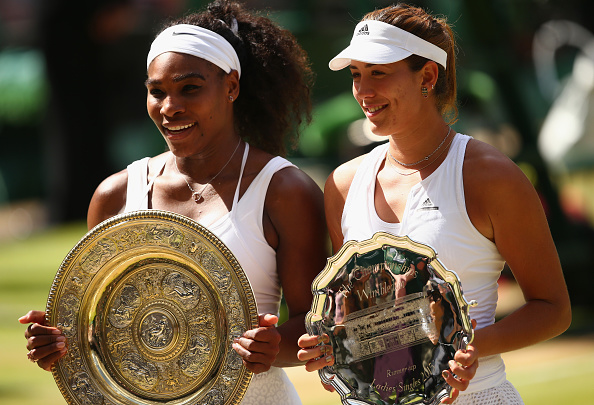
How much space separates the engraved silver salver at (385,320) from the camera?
2518 millimetres

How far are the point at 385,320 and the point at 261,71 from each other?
3.73 ft

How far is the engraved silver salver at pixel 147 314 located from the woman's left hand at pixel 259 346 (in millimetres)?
67

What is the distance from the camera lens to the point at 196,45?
9.72ft

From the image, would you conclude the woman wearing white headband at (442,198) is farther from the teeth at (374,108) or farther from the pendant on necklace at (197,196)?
the pendant on necklace at (197,196)

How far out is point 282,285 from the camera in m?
2.94

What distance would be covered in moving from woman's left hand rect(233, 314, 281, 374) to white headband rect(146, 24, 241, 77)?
0.92 meters

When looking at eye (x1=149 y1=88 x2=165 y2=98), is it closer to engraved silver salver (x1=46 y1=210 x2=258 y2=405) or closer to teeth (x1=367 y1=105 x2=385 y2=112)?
engraved silver salver (x1=46 y1=210 x2=258 y2=405)

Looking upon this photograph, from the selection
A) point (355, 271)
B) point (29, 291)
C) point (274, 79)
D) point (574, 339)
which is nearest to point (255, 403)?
point (355, 271)

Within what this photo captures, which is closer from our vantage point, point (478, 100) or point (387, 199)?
point (387, 199)

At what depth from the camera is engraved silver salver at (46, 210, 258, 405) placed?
8.79ft

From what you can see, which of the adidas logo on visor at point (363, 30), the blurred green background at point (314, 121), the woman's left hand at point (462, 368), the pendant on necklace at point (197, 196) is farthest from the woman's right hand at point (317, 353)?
the blurred green background at point (314, 121)

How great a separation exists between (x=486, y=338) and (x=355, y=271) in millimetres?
417

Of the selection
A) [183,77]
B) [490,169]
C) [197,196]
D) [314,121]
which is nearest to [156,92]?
[183,77]

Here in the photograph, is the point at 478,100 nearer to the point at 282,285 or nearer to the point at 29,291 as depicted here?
the point at 29,291
